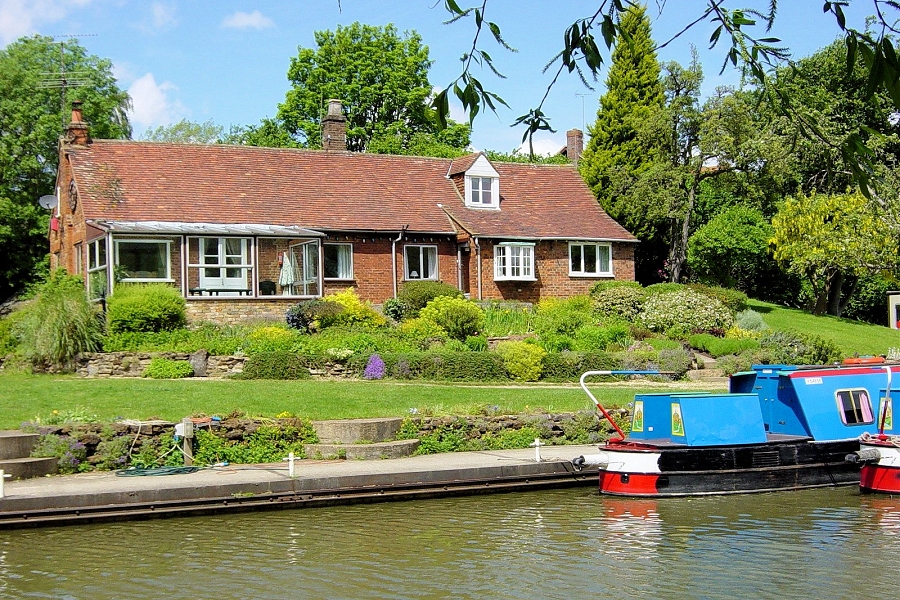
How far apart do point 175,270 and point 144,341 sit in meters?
5.11

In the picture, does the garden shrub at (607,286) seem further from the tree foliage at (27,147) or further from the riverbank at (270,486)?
the tree foliage at (27,147)

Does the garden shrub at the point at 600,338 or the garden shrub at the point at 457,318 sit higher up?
the garden shrub at the point at 457,318

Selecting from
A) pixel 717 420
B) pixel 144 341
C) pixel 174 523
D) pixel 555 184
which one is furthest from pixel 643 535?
pixel 555 184

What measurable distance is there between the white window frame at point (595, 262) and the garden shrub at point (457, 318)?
991 centimetres

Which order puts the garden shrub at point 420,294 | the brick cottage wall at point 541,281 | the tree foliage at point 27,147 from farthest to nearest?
1. the tree foliage at point 27,147
2. the brick cottage wall at point 541,281
3. the garden shrub at point 420,294

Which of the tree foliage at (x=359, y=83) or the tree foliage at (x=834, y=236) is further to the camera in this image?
the tree foliage at (x=359, y=83)

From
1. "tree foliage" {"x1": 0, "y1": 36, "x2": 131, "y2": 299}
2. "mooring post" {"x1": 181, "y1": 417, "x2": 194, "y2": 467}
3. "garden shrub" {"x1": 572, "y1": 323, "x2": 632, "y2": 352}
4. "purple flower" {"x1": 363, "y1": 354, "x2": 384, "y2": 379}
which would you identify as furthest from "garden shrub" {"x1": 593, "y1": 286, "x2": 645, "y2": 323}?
"tree foliage" {"x1": 0, "y1": 36, "x2": 131, "y2": 299}

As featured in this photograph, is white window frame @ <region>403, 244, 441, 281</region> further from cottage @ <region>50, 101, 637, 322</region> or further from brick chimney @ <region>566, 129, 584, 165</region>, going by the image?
brick chimney @ <region>566, 129, 584, 165</region>

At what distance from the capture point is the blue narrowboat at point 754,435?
640 inches

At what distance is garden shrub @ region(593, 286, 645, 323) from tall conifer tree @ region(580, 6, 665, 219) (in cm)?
1202

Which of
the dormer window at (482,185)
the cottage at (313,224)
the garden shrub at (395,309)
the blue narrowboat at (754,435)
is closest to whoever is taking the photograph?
the blue narrowboat at (754,435)

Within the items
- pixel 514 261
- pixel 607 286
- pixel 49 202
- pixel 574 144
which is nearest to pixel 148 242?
pixel 49 202

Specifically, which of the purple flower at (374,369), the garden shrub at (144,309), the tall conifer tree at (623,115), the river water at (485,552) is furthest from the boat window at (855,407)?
the tall conifer tree at (623,115)

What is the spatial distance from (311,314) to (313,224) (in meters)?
6.66
